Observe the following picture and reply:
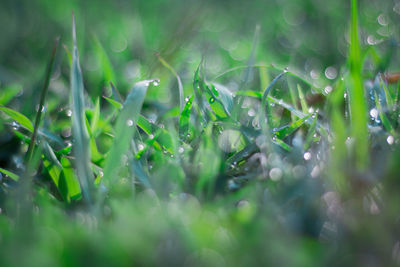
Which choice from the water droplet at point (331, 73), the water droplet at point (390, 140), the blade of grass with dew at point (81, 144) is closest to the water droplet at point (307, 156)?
the water droplet at point (390, 140)

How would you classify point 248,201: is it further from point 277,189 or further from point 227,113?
point 227,113

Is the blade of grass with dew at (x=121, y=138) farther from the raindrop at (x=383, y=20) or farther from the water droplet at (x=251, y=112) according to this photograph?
the raindrop at (x=383, y=20)

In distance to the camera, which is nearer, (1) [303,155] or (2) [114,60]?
(1) [303,155]

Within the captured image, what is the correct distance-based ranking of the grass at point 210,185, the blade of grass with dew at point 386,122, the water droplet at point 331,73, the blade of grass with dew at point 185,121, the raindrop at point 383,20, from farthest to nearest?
the raindrop at point 383,20 → the water droplet at point 331,73 → the blade of grass with dew at point 185,121 → the blade of grass with dew at point 386,122 → the grass at point 210,185

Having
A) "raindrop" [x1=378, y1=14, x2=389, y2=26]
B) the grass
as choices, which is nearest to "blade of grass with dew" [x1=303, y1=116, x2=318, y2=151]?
the grass

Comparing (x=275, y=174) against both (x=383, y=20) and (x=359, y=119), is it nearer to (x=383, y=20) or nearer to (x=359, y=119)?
(x=359, y=119)

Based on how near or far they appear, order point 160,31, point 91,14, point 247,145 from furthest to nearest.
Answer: point 91,14
point 160,31
point 247,145

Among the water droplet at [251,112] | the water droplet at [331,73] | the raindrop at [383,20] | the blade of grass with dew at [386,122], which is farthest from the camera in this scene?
the raindrop at [383,20]

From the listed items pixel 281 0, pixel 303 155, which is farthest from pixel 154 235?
pixel 281 0

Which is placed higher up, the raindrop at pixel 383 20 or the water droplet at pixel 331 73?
the raindrop at pixel 383 20
